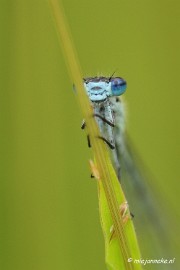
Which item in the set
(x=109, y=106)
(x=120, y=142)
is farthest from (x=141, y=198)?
(x=109, y=106)

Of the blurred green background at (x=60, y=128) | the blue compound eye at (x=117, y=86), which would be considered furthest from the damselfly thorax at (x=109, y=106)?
the blurred green background at (x=60, y=128)

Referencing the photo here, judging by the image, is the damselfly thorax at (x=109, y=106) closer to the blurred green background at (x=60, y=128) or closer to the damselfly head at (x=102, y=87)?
the damselfly head at (x=102, y=87)

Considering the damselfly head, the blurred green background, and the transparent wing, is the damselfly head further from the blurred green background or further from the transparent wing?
the blurred green background

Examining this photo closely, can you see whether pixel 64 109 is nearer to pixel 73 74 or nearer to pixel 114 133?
pixel 114 133

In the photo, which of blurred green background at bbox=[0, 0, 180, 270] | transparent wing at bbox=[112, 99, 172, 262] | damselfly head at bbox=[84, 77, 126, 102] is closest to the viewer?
damselfly head at bbox=[84, 77, 126, 102]

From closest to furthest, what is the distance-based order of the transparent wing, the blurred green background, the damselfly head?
the damselfly head < the transparent wing < the blurred green background

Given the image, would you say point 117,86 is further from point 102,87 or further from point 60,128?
point 60,128

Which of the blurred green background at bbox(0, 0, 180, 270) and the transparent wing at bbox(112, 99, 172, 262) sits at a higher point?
the blurred green background at bbox(0, 0, 180, 270)

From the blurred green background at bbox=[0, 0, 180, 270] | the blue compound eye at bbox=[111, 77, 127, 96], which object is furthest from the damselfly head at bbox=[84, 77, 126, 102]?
the blurred green background at bbox=[0, 0, 180, 270]
